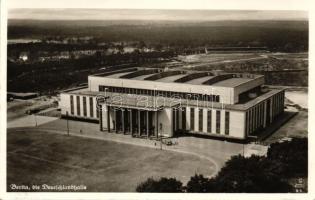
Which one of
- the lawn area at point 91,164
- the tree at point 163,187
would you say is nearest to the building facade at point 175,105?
the lawn area at point 91,164

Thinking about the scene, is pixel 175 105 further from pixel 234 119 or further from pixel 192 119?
pixel 234 119

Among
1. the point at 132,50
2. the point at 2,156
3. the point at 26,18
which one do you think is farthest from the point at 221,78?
the point at 132,50

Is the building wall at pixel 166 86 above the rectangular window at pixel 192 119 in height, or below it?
above

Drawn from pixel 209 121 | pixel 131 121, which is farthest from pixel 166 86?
pixel 209 121

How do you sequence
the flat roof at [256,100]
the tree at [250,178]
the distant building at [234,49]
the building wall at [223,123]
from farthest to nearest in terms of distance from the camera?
1. the distant building at [234,49]
2. the flat roof at [256,100]
3. the building wall at [223,123]
4. the tree at [250,178]

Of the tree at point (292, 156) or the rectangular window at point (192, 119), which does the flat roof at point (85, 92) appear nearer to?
the rectangular window at point (192, 119)
